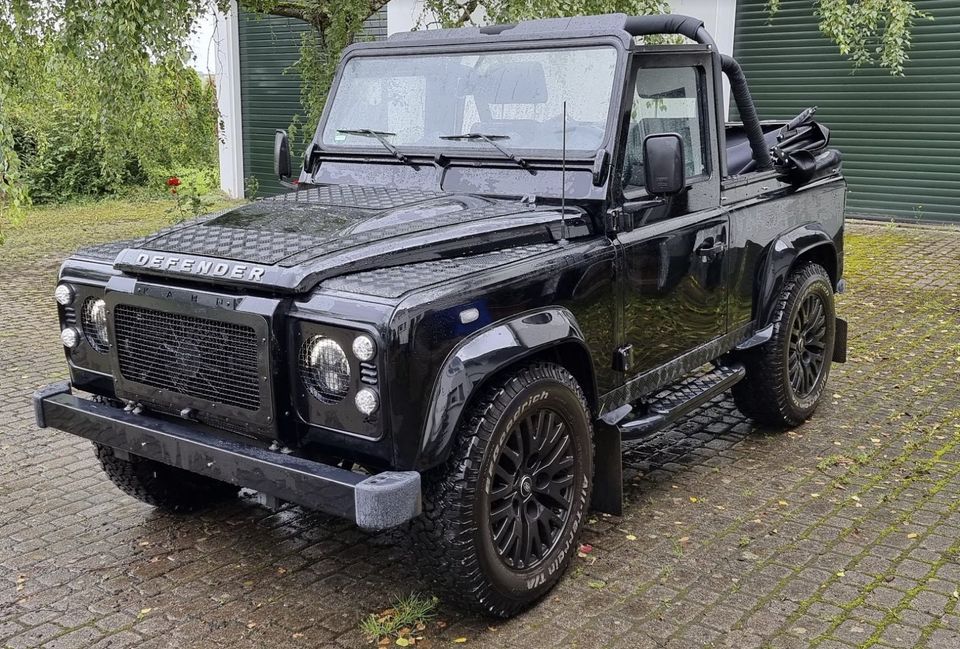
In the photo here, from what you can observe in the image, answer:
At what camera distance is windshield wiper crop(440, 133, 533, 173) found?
14.5 ft

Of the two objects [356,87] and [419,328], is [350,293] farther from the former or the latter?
[356,87]

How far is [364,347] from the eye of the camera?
3240 mm

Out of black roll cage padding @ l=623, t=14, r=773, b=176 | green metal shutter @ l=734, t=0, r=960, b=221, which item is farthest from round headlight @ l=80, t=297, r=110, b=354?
green metal shutter @ l=734, t=0, r=960, b=221

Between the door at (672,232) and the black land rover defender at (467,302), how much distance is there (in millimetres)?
14

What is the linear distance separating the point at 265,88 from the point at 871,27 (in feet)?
35.5

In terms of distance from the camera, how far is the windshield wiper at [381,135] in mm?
4730

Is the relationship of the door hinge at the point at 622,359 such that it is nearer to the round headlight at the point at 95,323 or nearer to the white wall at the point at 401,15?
the round headlight at the point at 95,323

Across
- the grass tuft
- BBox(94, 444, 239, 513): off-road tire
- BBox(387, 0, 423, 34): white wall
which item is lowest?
the grass tuft

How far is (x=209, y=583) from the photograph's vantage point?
4102 mm

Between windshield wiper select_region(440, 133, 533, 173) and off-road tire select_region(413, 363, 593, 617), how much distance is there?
1030 millimetres

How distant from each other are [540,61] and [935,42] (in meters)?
10.3

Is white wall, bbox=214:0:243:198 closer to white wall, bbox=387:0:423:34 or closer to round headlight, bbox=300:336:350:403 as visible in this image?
white wall, bbox=387:0:423:34

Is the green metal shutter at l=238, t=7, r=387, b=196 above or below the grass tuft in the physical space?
above

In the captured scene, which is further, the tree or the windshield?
the tree
